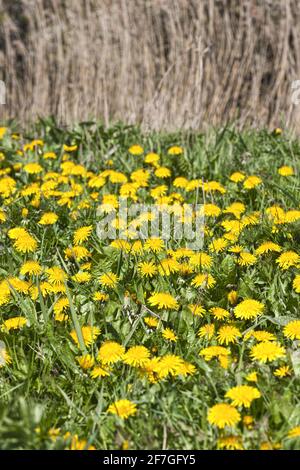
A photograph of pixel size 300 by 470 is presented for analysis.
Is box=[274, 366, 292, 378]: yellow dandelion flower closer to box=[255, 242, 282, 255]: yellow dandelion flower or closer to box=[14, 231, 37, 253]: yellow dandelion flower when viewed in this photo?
box=[255, 242, 282, 255]: yellow dandelion flower

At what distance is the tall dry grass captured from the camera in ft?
14.9

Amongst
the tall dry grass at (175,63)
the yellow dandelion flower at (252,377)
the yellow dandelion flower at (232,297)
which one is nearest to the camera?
the yellow dandelion flower at (252,377)

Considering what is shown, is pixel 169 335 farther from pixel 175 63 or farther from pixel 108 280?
pixel 175 63

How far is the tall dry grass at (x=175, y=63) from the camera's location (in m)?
4.53

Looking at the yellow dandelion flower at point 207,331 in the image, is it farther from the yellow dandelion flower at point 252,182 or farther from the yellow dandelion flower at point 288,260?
the yellow dandelion flower at point 252,182

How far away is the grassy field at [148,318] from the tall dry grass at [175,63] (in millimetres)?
1398

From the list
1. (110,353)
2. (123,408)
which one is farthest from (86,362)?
(123,408)

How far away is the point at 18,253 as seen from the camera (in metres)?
2.52

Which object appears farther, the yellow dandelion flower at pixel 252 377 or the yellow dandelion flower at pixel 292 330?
the yellow dandelion flower at pixel 292 330

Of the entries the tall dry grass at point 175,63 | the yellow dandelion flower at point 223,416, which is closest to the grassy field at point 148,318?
the yellow dandelion flower at point 223,416

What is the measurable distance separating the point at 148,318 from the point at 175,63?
2.95 metres

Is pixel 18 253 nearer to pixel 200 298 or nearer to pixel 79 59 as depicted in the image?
pixel 200 298

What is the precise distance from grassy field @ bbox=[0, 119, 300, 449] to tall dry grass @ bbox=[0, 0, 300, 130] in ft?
4.59
